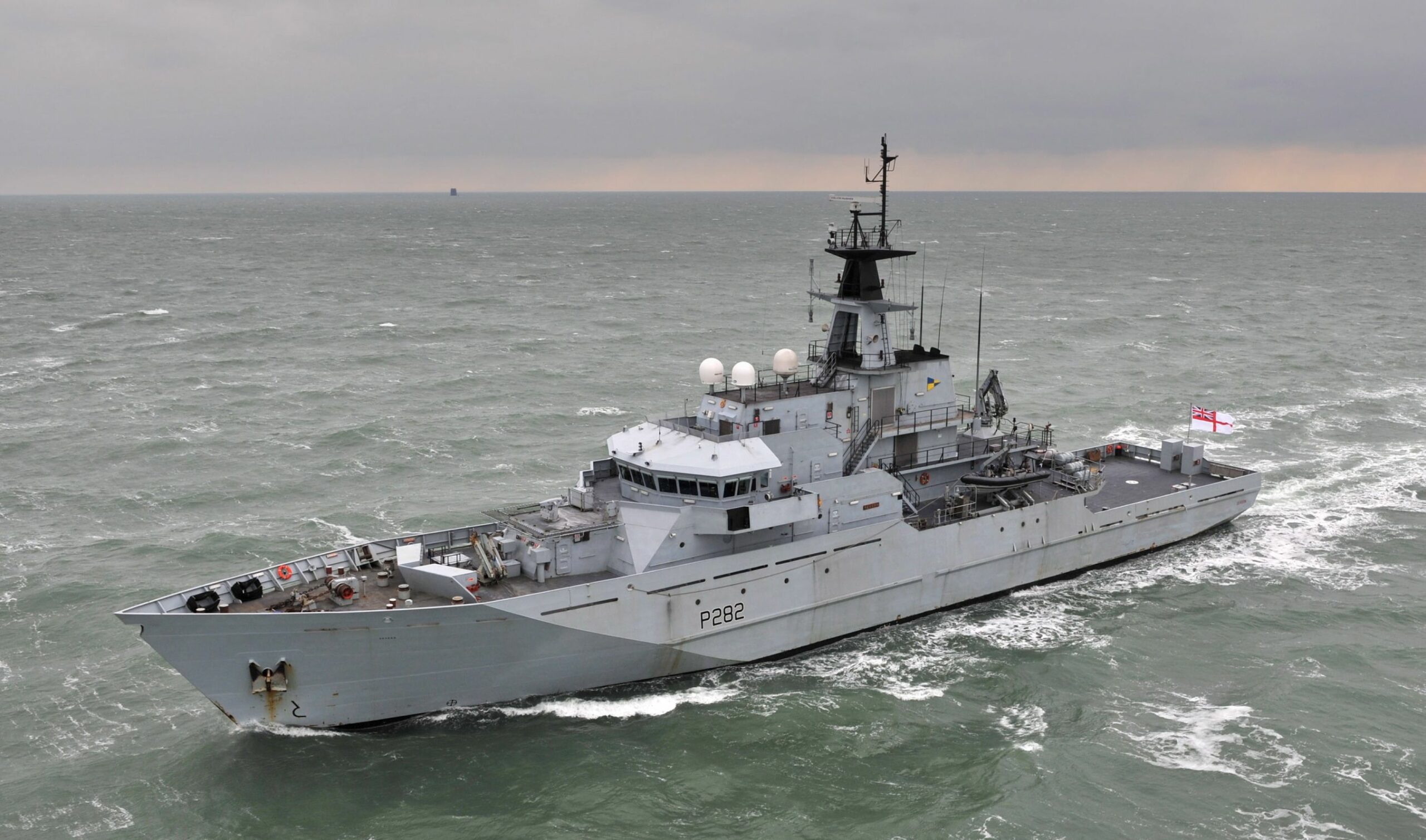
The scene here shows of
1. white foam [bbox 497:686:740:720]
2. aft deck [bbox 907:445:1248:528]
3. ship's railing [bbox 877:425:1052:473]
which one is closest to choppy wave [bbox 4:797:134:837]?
white foam [bbox 497:686:740:720]

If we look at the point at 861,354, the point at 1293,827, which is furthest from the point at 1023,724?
the point at 861,354

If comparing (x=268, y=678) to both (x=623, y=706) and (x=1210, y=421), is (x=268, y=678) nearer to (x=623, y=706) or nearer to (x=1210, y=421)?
(x=623, y=706)

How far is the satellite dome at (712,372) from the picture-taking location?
24719 mm

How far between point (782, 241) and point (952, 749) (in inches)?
5122

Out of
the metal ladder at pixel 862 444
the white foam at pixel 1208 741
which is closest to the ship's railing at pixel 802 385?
the metal ladder at pixel 862 444

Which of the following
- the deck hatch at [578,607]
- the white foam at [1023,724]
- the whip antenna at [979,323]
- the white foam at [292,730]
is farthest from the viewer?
the whip antenna at [979,323]

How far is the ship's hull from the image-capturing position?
19.5 m

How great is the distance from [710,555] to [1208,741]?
1054 cm

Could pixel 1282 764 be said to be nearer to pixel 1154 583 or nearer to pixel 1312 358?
pixel 1154 583

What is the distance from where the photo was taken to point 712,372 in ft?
81.4

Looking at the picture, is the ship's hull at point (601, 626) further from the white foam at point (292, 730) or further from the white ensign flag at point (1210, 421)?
the white ensign flag at point (1210, 421)

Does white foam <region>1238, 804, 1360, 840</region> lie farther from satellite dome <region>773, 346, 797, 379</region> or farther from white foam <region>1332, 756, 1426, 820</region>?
satellite dome <region>773, 346, 797, 379</region>

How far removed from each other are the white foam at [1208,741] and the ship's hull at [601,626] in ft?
18.8

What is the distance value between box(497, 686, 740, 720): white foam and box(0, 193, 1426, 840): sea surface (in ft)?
0.27
